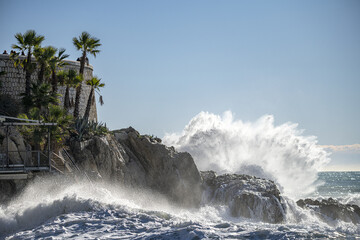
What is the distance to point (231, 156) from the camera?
3922 centimetres

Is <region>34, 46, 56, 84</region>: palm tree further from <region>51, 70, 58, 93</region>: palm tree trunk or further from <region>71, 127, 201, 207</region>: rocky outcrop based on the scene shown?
<region>71, 127, 201, 207</region>: rocky outcrop

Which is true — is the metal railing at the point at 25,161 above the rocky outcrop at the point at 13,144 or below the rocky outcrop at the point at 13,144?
below

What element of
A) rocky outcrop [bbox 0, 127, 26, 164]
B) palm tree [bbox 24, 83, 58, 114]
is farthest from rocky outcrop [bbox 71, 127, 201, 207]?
rocky outcrop [bbox 0, 127, 26, 164]

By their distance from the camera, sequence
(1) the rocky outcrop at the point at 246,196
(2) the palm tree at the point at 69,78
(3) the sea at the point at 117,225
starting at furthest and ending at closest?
(2) the palm tree at the point at 69,78 < (1) the rocky outcrop at the point at 246,196 < (3) the sea at the point at 117,225

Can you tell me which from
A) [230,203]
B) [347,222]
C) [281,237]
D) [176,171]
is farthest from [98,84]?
[281,237]

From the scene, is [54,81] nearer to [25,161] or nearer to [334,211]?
[25,161]

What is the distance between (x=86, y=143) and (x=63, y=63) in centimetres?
809

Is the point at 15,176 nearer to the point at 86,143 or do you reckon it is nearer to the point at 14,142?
the point at 14,142

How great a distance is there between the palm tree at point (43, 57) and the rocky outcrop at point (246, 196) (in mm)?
12166

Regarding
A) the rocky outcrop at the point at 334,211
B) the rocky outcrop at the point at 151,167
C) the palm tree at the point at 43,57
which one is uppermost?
the palm tree at the point at 43,57

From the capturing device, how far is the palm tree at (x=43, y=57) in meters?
27.8

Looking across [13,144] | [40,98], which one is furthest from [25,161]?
[40,98]

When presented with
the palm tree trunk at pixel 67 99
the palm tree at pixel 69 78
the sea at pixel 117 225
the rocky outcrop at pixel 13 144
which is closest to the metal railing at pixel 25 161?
the rocky outcrop at pixel 13 144

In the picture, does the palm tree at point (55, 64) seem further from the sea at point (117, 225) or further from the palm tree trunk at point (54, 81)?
the sea at point (117, 225)
